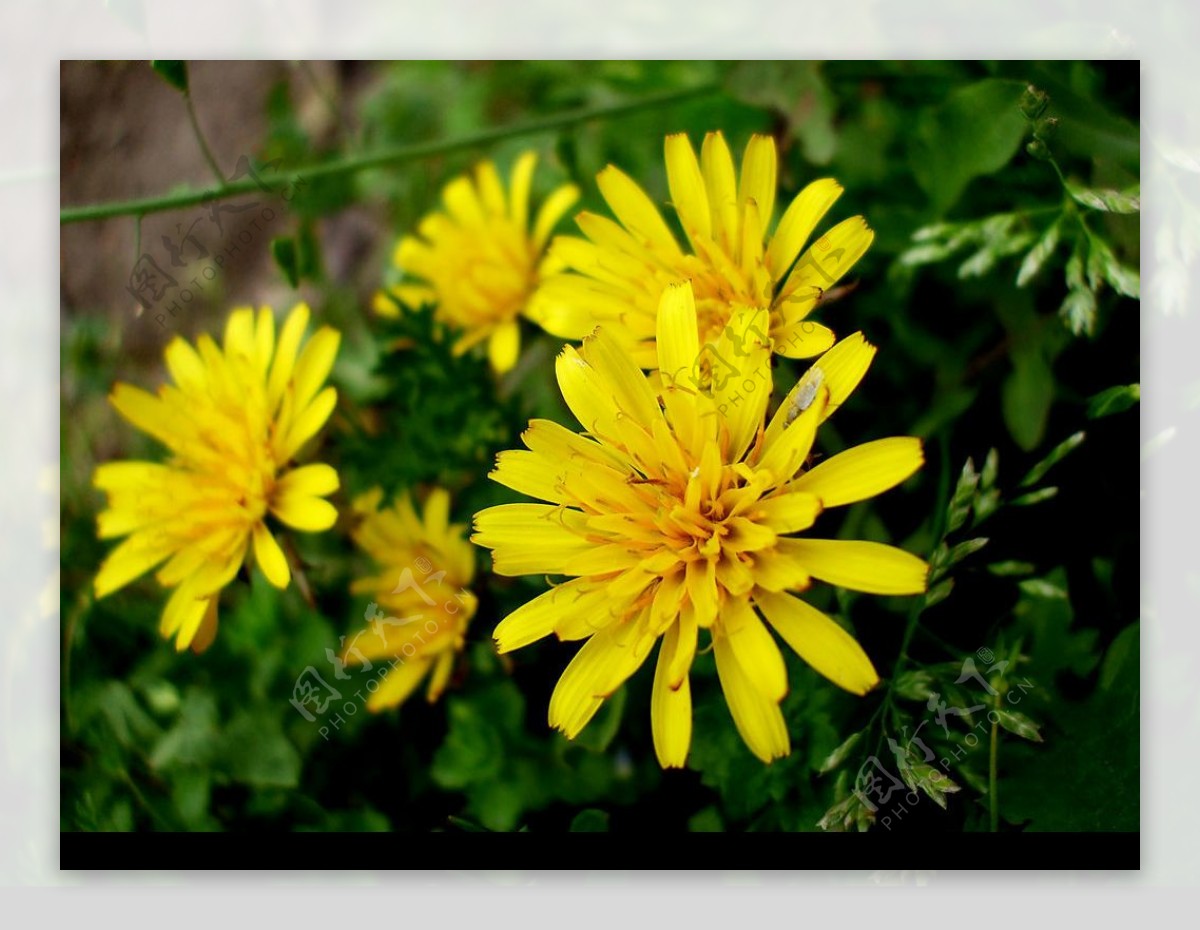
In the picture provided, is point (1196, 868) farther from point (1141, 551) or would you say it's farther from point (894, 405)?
point (894, 405)

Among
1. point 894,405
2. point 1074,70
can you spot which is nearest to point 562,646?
point 894,405

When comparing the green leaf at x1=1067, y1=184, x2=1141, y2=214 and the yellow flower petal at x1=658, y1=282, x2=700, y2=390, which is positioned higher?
the green leaf at x1=1067, y1=184, x2=1141, y2=214

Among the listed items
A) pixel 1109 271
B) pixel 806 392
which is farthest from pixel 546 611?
pixel 1109 271

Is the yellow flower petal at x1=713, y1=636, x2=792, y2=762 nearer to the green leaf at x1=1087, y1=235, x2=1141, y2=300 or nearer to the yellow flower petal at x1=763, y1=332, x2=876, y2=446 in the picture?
the yellow flower petal at x1=763, y1=332, x2=876, y2=446

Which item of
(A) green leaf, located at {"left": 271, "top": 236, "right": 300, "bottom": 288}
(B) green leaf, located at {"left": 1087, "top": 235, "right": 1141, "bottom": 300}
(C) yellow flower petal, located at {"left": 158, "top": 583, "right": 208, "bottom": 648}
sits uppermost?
(A) green leaf, located at {"left": 271, "top": 236, "right": 300, "bottom": 288}

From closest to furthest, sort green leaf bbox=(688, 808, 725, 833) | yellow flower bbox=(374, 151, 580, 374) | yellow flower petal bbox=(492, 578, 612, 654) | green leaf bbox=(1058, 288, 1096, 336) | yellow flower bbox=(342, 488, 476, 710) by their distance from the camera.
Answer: yellow flower petal bbox=(492, 578, 612, 654), green leaf bbox=(1058, 288, 1096, 336), green leaf bbox=(688, 808, 725, 833), yellow flower bbox=(342, 488, 476, 710), yellow flower bbox=(374, 151, 580, 374)

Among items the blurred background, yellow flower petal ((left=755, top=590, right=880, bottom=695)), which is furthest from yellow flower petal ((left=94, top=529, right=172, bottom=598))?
yellow flower petal ((left=755, top=590, right=880, bottom=695))

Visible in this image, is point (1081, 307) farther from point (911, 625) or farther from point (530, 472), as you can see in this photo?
point (530, 472)
